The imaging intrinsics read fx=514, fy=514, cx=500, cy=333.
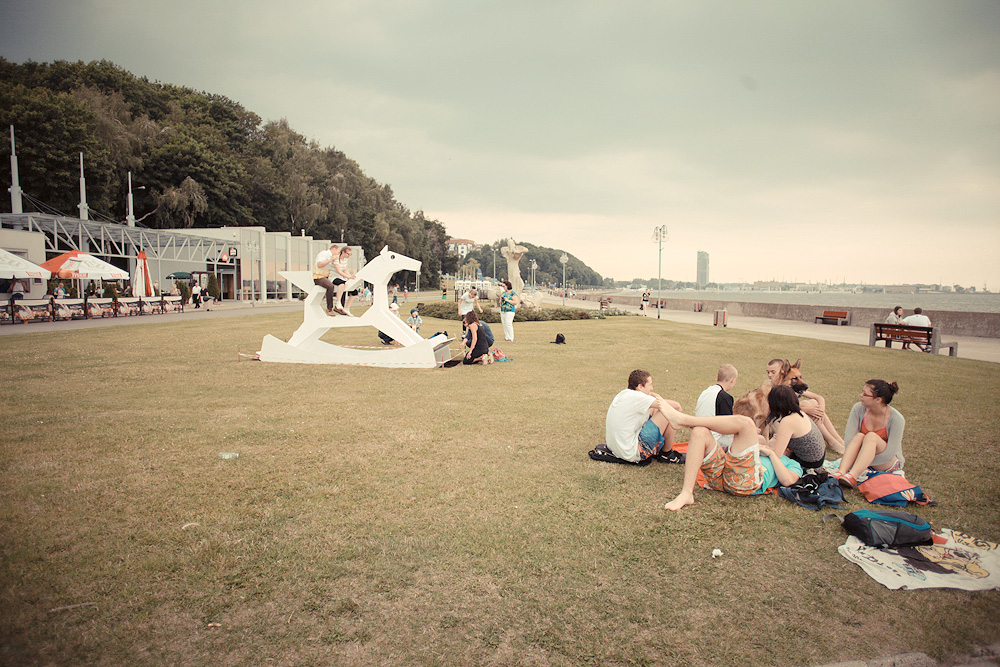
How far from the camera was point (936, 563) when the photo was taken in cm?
355

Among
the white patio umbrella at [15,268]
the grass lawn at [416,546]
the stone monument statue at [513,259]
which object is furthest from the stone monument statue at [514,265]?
the grass lawn at [416,546]

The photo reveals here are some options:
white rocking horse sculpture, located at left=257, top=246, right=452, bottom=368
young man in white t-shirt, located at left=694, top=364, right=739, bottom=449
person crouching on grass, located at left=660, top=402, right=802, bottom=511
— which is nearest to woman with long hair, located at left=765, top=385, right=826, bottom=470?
person crouching on grass, located at left=660, top=402, right=802, bottom=511

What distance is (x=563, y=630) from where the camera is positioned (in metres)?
2.87

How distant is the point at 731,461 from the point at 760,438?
1.22 ft

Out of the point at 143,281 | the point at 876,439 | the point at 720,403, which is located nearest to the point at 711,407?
the point at 720,403

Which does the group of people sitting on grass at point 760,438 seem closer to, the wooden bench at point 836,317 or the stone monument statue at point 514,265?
the wooden bench at point 836,317

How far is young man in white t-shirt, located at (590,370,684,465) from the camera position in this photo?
5.20 metres

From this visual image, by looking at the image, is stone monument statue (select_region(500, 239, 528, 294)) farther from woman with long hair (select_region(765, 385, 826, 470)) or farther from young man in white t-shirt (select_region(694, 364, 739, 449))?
woman with long hair (select_region(765, 385, 826, 470))

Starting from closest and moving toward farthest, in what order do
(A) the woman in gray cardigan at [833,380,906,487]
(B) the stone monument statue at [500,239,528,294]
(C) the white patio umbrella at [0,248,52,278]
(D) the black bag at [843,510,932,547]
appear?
(D) the black bag at [843,510,932,547], (A) the woman in gray cardigan at [833,380,906,487], (C) the white patio umbrella at [0,248,52,278], (B) the stone monument statue at [500,239,528,294]

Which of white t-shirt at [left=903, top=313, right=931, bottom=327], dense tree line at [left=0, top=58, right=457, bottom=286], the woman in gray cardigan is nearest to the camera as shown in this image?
the woman in gray cardigan

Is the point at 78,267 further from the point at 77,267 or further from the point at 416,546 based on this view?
the point at 416,546

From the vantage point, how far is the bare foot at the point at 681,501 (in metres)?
4.38

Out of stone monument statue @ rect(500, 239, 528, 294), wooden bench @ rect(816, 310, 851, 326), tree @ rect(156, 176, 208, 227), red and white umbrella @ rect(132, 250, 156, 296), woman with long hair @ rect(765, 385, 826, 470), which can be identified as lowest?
woman with long hair @ rect(765, 385, 826, 470)

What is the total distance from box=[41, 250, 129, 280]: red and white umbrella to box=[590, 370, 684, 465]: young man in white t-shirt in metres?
25.1
